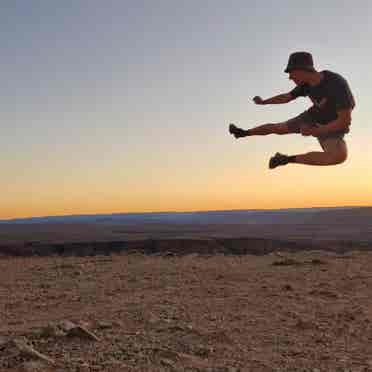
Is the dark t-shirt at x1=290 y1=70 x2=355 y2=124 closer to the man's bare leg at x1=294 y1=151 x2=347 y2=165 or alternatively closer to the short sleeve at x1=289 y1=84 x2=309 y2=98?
the short sleeve at x1=289 y1=84 x2=309 y2=98

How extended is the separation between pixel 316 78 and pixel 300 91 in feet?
1.02

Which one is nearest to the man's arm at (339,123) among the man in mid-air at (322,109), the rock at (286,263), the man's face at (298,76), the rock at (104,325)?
the man in mid-air at (322,109)

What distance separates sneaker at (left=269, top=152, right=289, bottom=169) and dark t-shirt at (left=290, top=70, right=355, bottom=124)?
19.4 inches

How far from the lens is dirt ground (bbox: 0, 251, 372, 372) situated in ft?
35.5

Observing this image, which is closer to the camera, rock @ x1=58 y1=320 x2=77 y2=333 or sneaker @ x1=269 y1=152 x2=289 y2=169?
sneaker @ x1=269 y1=152 x2=289 y2=169

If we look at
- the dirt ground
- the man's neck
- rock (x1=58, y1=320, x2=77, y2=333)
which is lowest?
the dirt ground

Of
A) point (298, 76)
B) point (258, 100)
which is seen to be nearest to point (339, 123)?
point (298, 76)

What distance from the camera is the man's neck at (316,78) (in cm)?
630

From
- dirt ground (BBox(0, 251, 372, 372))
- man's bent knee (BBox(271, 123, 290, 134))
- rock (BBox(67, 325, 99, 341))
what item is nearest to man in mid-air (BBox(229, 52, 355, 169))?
man's bent knee (BBox(271, 123, 290, 134))

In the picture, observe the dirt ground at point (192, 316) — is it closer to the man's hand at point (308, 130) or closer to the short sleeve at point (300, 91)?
the man's hand at point (308, 130)

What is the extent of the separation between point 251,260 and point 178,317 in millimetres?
14788

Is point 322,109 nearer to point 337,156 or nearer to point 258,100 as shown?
point 337,156

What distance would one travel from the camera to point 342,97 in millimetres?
6266

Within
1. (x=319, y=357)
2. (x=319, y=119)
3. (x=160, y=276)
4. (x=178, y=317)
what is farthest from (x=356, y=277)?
(x=319, y=119)
